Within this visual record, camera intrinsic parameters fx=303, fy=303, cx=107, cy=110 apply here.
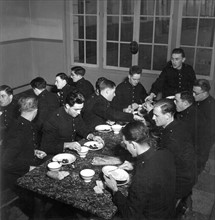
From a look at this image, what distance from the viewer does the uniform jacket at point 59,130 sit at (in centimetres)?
333

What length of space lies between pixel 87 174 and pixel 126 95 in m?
2.79

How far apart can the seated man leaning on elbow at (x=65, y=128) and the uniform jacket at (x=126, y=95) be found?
1.63 m

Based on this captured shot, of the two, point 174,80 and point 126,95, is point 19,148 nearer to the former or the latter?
point 126,95

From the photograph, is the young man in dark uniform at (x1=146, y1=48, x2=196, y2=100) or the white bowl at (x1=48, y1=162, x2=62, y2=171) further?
the young man in dark uniform at (x1=146, y1=48, x2=196, y2=100)

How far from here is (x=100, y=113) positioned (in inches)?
158

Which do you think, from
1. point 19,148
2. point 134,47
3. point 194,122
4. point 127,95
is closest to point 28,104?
point 19,148

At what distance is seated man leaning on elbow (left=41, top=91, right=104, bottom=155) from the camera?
3.27 meters

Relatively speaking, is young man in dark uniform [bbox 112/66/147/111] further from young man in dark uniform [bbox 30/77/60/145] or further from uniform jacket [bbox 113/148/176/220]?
uniform jacket [bbox 113/148/176/220]

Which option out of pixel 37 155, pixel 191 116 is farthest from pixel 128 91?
pixel 37 155

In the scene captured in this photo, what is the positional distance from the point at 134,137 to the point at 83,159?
822mm

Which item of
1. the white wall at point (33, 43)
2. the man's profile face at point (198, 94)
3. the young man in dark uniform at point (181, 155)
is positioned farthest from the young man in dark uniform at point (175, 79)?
the young man in dark uniform at point (181, 155)

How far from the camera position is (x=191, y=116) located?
3887 millimetres

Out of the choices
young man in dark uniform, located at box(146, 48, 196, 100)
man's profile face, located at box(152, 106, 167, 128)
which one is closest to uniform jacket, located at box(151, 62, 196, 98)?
young man in dark uniform, located at box(146, 48, 196, 100)

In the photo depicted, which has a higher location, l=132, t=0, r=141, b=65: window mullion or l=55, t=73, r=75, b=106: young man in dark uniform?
l=132, t=0, r=141, b=65: window mullion
